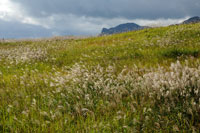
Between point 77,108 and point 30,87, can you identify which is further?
point 30,87

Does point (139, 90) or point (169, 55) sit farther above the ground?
point (169, 55)

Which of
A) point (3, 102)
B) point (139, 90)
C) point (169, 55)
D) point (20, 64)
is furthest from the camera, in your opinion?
point (20, 64)

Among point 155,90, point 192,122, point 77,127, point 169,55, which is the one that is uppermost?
point 169,55

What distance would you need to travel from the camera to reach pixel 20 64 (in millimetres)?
10461

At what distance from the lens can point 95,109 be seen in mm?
4180

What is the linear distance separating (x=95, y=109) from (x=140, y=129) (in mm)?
1217

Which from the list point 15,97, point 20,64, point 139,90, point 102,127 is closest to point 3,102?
point 15,97

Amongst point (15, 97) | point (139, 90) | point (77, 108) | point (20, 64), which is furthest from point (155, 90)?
point (20, 64)

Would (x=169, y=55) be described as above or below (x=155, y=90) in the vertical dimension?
above

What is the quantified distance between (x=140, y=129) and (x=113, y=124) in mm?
500

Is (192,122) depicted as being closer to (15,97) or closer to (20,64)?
(15,97)

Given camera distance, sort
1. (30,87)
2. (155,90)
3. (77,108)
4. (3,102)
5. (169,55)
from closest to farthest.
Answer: (77,108)
(155,90)
(3,102)
(30,87)
(169,55)

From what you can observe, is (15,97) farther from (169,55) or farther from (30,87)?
(169,55)

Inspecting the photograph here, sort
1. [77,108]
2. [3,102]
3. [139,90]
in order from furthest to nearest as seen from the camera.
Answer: [3,102] < [139,90] < [77,108]
